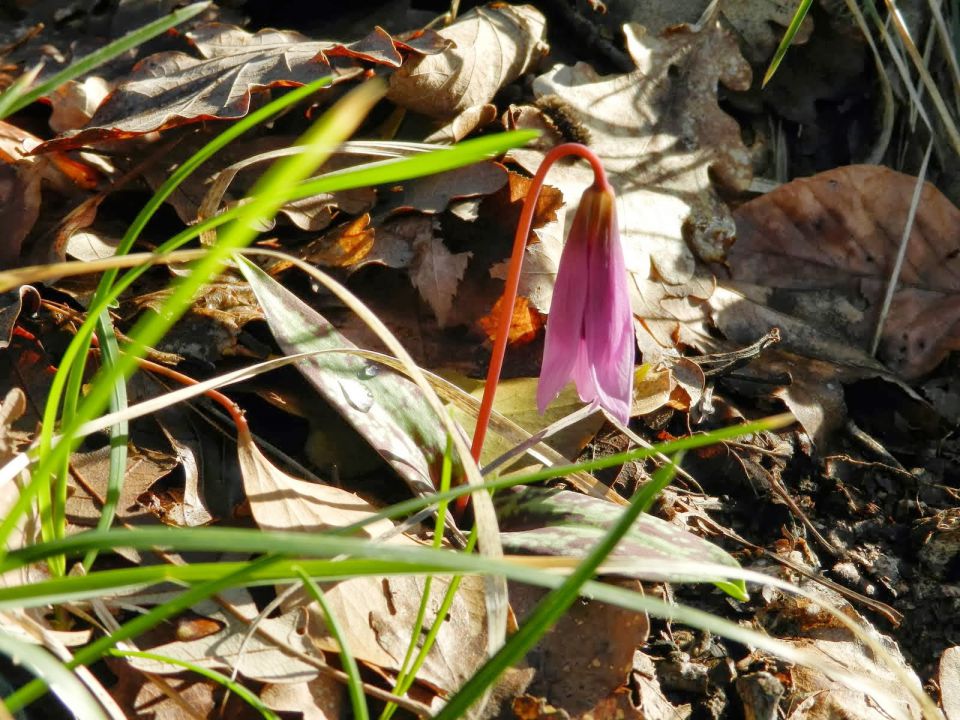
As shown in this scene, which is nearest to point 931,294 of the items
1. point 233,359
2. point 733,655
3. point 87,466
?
point 733,655

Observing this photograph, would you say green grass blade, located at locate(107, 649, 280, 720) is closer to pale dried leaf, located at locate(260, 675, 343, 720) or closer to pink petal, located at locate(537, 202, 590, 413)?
pale dried leaf, located at locate(260, 675, 343, 720)

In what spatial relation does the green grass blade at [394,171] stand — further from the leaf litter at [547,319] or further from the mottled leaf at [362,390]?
the mottled leaf at [362,390]

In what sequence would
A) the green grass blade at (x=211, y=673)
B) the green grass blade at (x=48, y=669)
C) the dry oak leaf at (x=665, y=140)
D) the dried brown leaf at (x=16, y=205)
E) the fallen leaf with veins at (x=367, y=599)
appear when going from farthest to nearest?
the dry oak leaf at (x=665, y=140), the dried brown leaf at (x=16, y=205), the fallen leaf with veins at (x=367, y=599), the green grass blade at (x=211, y=673), the green grass blade at (x=48, y=669)

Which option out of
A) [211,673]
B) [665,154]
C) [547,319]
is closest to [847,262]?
[665,154]

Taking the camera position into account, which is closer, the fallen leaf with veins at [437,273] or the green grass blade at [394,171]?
the green grass blade at [394,171]

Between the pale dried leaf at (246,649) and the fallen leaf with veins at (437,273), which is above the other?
the fallen leaf with veins at (437,273)

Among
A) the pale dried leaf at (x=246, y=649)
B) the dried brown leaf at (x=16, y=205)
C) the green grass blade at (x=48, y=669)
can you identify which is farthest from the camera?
the dried brown leaf at (x=16, y=205)

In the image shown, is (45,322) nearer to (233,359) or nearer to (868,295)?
(233,359)

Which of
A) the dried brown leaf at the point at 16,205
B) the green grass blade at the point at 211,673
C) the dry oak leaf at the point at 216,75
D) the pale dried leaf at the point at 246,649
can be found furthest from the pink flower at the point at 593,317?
the dried brown leaf at the point at 16,205
